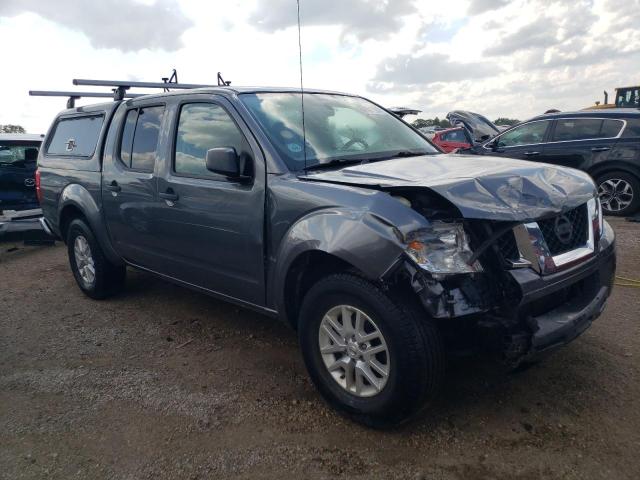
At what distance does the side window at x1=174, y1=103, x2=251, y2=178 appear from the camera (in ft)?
11.7

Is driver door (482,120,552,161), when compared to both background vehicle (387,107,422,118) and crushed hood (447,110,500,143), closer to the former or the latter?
crushed hood (447,110,500,143)

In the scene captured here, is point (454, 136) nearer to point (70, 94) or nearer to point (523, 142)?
point (523, 142)


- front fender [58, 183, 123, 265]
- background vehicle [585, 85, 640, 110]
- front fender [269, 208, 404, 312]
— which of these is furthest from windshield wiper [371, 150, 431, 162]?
background vehicle [585, 85, 640, 110]

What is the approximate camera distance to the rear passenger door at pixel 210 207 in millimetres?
3350

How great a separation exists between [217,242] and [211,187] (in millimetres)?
372

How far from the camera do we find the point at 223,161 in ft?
10.6

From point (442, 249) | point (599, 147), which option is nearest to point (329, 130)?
point (442, 249)

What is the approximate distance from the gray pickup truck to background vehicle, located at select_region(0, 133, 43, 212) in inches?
213

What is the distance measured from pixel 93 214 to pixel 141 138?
1008 millimetres

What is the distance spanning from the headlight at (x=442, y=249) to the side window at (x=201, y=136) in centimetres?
138

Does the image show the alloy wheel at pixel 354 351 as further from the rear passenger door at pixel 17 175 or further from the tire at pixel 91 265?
the rear passenger door at pixel 17 175

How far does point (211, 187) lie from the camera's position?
359 cm

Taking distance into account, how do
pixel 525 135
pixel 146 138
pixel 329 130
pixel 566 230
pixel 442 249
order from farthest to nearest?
pixel 525 135
pixel 146 138
pixel 329 130
pixel 566 230
pixel 442 249

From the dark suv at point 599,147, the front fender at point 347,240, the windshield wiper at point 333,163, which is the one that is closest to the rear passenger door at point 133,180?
the windshield wiper at point 333,163
